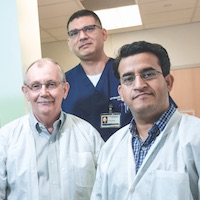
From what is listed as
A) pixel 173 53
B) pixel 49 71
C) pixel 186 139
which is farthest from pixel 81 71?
pixel 173 53

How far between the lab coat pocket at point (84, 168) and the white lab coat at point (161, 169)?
0.28ft

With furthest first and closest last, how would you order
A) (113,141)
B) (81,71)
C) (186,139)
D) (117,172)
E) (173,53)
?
(173,53)
(81,71)
(113,141)
(117,172)
(186,139)

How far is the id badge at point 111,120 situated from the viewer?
183 centimetres

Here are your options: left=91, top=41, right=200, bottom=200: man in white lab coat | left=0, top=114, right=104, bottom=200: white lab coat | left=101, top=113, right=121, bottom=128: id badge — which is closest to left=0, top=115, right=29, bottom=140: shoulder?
left=0, top=114, right=104, bottom=200: white lab coat

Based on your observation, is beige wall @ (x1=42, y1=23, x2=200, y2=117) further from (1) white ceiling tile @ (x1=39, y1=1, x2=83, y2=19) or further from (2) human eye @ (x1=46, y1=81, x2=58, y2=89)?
(2) human eye @ (x1=46, y1=81, x2=58, y2=89)

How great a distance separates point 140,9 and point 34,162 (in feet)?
10.00

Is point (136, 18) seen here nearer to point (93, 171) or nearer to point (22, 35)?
point (22, 35)

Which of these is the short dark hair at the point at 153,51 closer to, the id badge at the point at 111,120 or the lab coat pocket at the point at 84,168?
the lab coat pocket at the point at 84,168

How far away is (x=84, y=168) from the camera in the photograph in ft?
4.47

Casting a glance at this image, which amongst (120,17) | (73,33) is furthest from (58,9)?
(73,33)

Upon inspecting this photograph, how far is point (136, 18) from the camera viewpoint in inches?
168

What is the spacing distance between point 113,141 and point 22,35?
37.8 inches

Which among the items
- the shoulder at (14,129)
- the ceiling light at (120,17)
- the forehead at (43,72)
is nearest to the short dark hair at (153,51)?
the forehead at (43,72)

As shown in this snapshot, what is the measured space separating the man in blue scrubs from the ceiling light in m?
2.11
